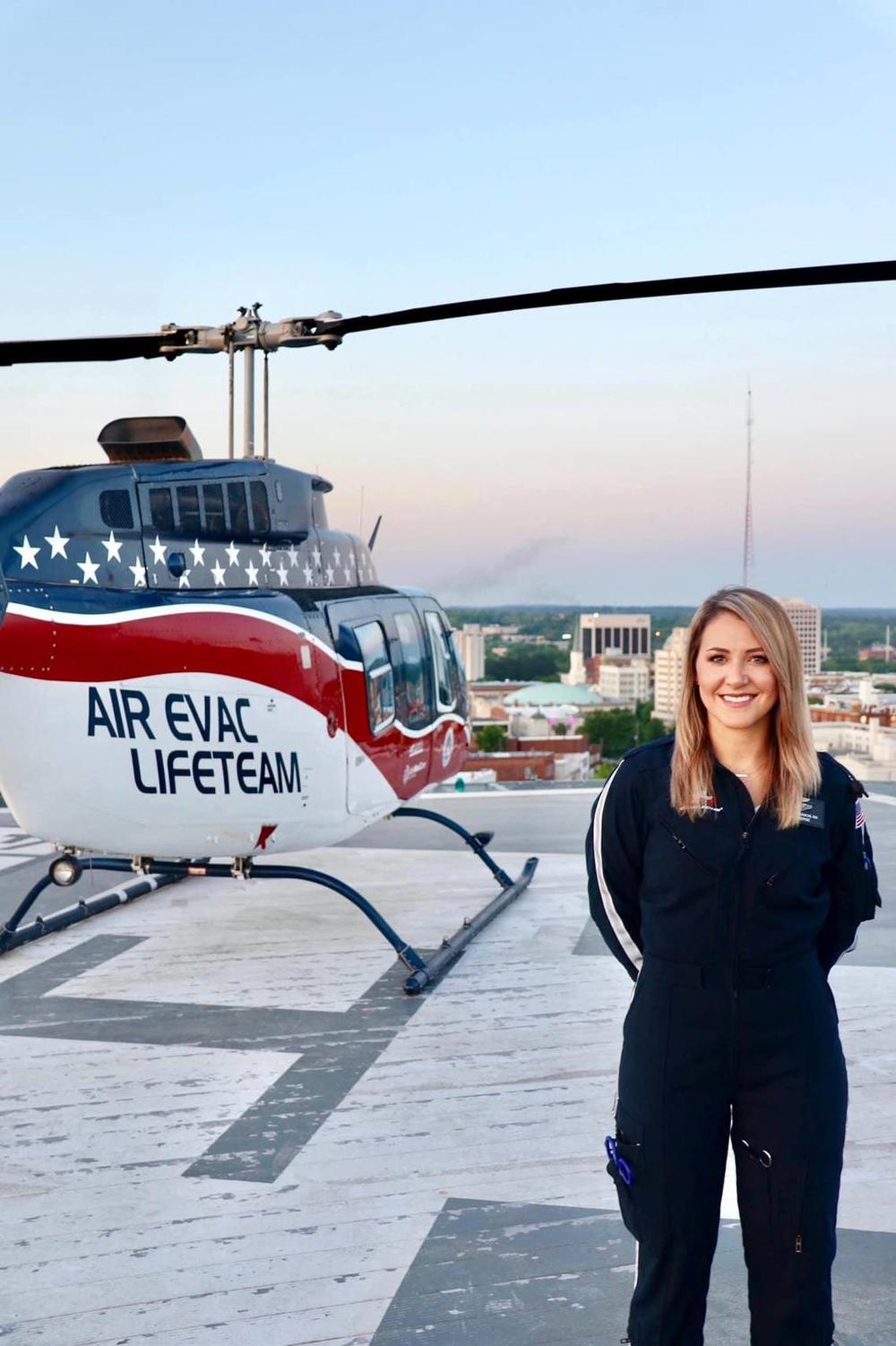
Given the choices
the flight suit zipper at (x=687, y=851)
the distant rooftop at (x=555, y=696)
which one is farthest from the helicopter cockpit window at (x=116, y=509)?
the distant rooftop at (x=555, y=696)

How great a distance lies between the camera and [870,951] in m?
6.82

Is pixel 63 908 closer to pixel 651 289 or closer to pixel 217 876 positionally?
pixel 217 876

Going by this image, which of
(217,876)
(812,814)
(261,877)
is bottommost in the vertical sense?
(217,876)

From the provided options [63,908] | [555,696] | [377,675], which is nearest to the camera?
[377,675]

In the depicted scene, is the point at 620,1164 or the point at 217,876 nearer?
the point at 620,1164

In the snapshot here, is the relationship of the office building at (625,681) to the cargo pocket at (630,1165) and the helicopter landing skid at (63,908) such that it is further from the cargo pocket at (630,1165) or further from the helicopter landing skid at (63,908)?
the cargo pocket at (630,1165)

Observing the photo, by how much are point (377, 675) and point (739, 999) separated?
4.51 m

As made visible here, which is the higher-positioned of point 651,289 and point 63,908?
point 651,289

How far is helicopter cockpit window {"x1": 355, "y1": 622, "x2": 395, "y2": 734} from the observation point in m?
6.55

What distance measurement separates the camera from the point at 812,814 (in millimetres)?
2410

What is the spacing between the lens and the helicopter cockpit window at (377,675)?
21.5ft

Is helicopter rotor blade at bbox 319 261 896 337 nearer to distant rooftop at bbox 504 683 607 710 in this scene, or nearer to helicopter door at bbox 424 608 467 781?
helicopter door at bbox 424 608 467 781

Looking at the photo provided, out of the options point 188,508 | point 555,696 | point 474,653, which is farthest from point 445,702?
point 474,653

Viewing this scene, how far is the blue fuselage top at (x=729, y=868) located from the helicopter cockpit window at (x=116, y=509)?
3685mm
